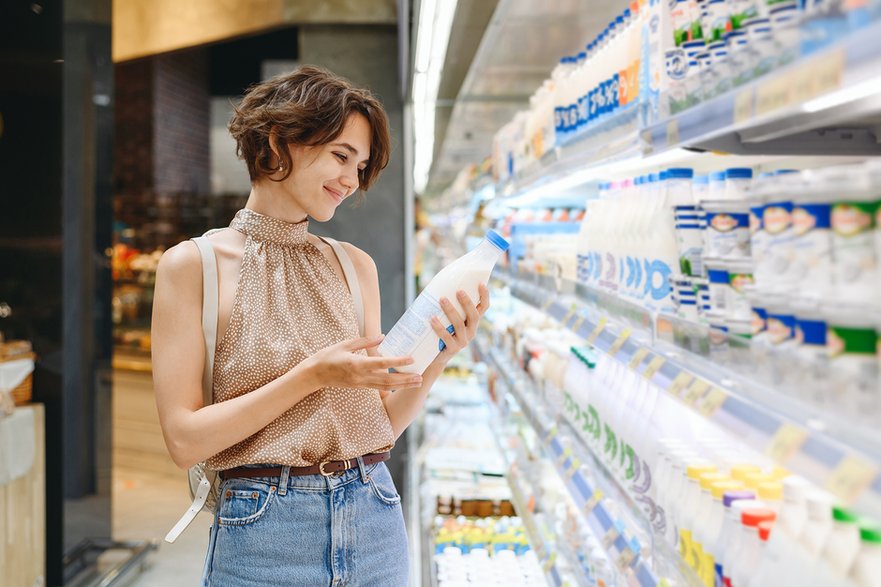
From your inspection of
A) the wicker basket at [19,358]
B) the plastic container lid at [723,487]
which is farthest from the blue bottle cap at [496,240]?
the wicker basket at [19,358]

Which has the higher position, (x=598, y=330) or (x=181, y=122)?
(x=181, y=122)

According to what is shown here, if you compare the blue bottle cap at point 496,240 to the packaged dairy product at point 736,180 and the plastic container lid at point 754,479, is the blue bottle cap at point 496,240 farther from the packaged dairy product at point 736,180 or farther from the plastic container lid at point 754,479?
the plastic container lid at point 754,479

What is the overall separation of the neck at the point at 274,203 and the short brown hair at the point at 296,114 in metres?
0.03

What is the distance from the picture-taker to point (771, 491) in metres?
1.22

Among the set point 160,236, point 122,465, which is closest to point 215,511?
point 122,465

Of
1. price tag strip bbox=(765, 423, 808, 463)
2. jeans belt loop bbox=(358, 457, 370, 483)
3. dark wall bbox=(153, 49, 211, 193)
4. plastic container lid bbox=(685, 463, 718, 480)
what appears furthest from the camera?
dark wall bbox=(153, 49, 211, 193)

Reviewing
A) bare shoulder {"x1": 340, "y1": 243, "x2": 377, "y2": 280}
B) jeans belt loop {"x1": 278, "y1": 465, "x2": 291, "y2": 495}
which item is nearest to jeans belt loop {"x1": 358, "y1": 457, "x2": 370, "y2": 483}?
jeans belt loop {"x1": 278, "y1": 465, "x2": 291, "y2": 495}

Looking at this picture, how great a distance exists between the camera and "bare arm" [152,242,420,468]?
56.0 inches

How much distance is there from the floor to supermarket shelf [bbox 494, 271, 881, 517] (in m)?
3.38

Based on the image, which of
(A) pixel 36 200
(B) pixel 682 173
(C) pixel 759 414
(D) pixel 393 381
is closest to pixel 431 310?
(D) pixel 393 381

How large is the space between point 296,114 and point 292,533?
30.4 inches

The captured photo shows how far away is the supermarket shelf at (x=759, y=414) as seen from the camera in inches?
27.0

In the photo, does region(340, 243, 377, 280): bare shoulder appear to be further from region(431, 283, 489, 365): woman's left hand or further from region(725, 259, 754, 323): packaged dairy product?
region(725, 259, 754, 323): packaged dairy product

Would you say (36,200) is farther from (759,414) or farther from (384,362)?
(759,414)
